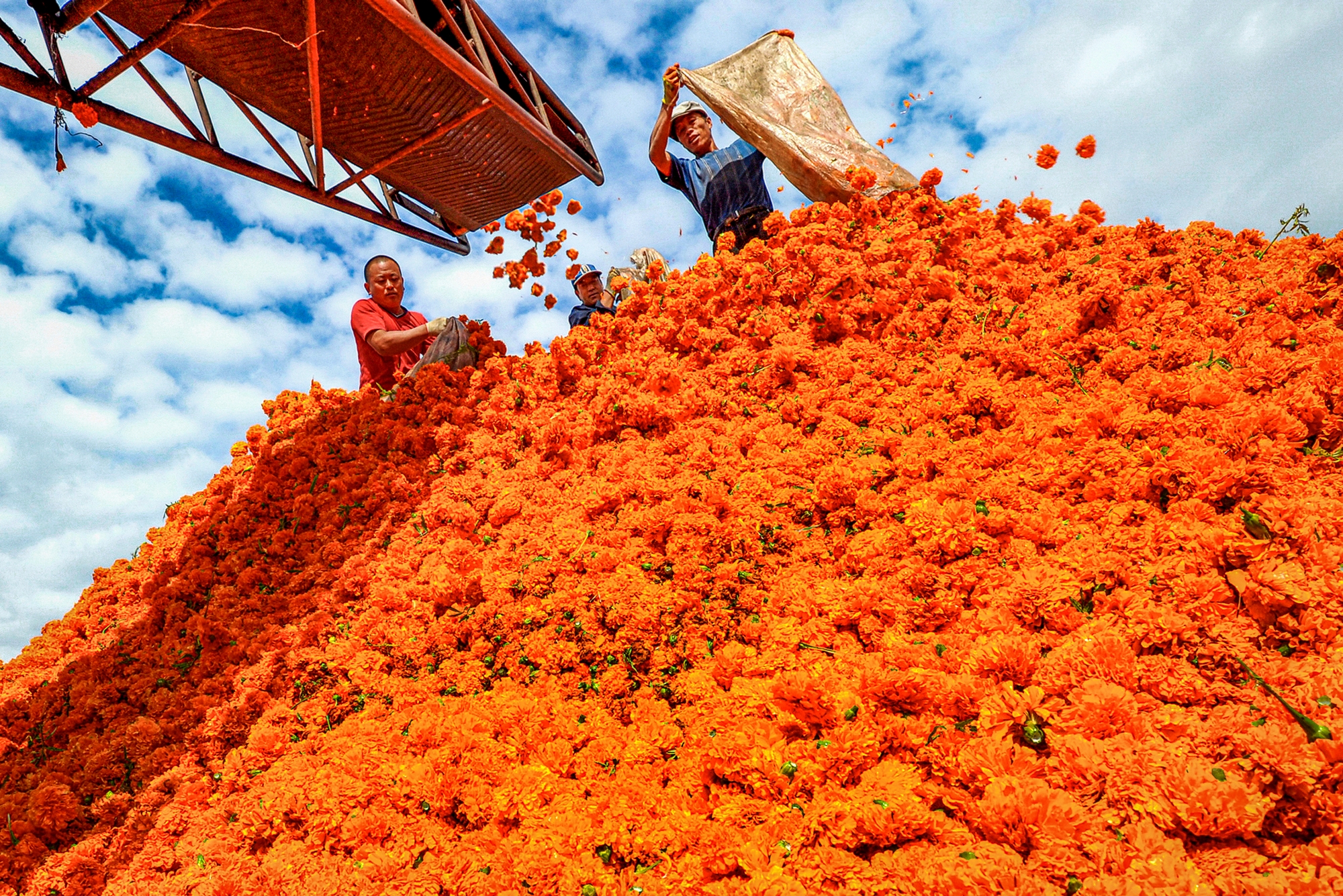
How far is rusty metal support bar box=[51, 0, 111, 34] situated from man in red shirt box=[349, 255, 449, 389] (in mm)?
2705


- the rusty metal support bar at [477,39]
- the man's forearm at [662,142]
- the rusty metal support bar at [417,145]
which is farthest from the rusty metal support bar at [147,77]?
the man's forearm at [662,142]

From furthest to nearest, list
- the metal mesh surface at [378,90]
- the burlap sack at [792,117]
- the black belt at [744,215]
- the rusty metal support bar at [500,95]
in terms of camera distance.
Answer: the black belt at [744,215] < the burlap sack at [792,117] < the metal mesh surface at [378,90] < the rusty metal support bar at [500,95]

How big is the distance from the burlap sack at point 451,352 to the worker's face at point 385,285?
0.80m

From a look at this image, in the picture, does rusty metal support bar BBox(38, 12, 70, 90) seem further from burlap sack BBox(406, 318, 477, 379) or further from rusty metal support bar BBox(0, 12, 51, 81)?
burlap sack BBox(406, 318, 477, 379)

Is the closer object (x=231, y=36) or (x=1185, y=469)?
(x=1185, y=469)

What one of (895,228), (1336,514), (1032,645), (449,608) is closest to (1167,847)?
(1032,645)

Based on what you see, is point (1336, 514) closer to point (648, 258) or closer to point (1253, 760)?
point (1253, 760)

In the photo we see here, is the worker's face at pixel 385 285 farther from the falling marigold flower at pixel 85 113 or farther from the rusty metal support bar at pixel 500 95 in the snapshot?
the falling marigold flower at pixel 85 113

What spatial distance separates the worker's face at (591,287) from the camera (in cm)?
754

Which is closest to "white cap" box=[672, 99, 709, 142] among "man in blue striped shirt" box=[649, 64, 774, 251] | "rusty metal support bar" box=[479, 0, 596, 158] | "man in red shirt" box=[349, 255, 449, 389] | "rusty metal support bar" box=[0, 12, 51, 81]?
"man in blue striped shirt" box=[649, 64, 774, 251]

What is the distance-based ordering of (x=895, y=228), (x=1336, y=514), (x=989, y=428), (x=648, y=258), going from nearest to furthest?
1. (x=1336, y=514)
2. (x=989, y=428)
3. (x=895, y=228)
4. (x=648, y=258)

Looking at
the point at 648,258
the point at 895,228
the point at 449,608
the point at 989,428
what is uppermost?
the point at 648,258

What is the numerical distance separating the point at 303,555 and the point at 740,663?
3.40 metres

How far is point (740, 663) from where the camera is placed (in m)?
2.44
